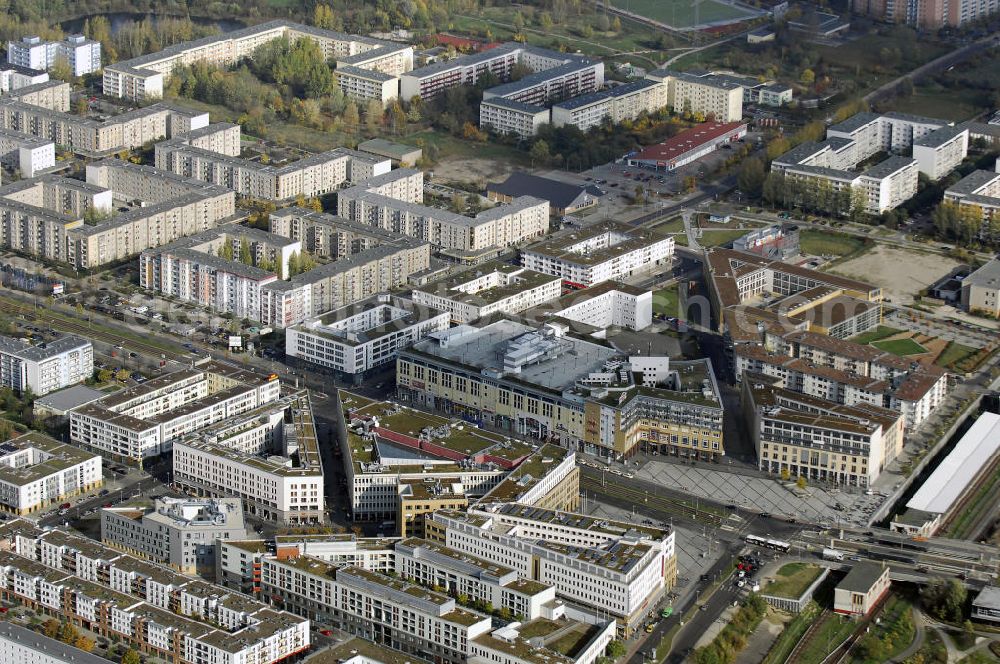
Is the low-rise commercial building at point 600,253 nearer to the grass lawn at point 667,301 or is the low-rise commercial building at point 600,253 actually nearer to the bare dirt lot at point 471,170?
the grass lawn at point 667,301

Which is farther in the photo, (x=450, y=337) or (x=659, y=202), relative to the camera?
(x=659, y=202)

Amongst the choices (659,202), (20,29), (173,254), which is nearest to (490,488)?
(173,254)

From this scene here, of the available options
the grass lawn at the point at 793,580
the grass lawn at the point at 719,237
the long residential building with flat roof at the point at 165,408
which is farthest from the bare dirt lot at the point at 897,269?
the long residential building with flat roof at the point at 165,408

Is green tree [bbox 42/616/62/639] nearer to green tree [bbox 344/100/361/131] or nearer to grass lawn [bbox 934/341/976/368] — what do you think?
grass lawn [bbox 934/341/976/368]

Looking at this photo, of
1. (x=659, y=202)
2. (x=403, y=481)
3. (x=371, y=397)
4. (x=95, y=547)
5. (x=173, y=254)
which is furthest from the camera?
(x=659, y=202)

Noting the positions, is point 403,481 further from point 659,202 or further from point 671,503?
point 659,202

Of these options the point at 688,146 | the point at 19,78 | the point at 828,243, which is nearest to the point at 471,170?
the point at 688,146

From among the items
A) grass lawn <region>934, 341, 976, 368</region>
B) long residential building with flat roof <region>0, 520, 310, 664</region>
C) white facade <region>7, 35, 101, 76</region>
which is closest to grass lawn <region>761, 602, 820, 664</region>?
long residential building with flat roof <region>0, 520, 310, 664</region>
